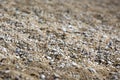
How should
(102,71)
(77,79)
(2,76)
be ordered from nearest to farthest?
(2,76)
(77,79)
(102,71)

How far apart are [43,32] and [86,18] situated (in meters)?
5.61

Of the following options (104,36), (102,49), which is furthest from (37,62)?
(104,36)

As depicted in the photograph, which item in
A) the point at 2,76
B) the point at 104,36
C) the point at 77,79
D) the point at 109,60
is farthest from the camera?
the point at 104,36

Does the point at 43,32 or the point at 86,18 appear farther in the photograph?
the point at 86,18

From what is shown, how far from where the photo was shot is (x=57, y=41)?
1655cm

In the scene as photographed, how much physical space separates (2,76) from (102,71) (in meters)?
5.09

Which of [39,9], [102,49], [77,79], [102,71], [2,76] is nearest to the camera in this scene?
[2,76]

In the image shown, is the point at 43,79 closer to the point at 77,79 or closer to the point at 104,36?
the point at 77,79

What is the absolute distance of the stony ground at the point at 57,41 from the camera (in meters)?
13.3

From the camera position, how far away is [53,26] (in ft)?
61.5

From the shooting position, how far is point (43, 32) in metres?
17.5

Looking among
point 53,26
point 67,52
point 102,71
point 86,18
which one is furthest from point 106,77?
point 86,18

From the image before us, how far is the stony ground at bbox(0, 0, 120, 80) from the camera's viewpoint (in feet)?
43.7

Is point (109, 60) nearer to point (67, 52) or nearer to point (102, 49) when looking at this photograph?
point (102, 49)
